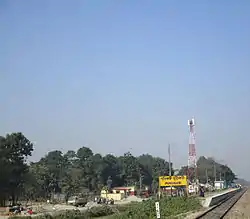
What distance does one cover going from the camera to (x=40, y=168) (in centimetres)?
12712

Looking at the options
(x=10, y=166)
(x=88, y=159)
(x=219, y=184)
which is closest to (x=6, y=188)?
(x=10, y=166)

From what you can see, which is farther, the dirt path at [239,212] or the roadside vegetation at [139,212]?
the dirt path at [239,212]

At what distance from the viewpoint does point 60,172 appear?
149625 mm

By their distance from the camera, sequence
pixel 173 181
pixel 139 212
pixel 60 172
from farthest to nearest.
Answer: pixel 60 172 < pixel 173 181 < pixel 139 212

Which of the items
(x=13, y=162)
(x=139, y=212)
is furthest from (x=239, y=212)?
(x=13, y=162)

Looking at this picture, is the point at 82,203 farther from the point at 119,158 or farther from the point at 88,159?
the point at 119,158

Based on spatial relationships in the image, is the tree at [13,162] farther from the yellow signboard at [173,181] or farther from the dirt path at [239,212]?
the dirt path at [239,212]

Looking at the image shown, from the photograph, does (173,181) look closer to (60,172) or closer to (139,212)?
(139,212)

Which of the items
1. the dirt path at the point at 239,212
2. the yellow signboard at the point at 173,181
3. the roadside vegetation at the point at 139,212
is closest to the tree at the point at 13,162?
the yellow signboard at the point at 173,181

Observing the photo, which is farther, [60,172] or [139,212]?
[60,172]

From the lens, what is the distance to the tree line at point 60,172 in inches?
3745

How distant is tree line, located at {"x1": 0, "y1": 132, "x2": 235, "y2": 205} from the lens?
312 feet

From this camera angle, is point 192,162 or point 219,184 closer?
point 192,162

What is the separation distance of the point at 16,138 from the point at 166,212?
65.1m
